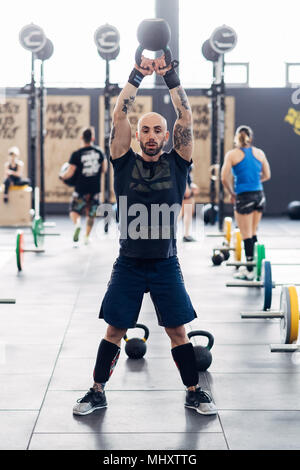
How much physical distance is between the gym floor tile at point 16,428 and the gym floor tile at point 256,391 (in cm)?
100

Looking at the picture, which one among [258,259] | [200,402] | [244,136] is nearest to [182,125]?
[200,402]

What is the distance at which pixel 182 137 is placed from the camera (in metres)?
3.78

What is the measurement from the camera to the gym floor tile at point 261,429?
3387 millimetres

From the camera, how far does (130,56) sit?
46.1ft

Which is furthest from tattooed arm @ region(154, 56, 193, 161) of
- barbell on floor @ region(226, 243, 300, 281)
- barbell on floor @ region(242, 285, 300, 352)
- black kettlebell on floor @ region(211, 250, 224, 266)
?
black kettlebell on floor @ region(211, 250, 224, 266)

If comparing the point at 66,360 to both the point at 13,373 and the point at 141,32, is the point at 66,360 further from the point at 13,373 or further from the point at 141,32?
the point at 141,32

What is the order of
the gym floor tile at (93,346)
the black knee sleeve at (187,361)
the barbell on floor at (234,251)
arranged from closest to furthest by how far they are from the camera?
the black knee sleeve at (187,361) < the gym floor tile at (93,346) < the barbell on floor at (234,251)

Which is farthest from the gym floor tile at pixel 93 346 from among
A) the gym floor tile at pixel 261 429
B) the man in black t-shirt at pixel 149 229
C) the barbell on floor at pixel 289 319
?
the gym floor tile at pixel 261 429

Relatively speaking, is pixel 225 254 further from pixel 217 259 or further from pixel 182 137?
pixel 182 137

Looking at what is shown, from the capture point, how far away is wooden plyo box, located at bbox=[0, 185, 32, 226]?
43.9ft

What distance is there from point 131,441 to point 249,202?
4534 mm

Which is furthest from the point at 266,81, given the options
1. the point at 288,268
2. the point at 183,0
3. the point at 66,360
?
the point at 66,360

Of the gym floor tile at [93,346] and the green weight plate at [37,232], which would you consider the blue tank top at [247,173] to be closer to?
the gym floor tile at [93,346]

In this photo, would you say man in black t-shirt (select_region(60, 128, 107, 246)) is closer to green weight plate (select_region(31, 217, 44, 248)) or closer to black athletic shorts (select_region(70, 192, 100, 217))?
black athletic shorts (select_region(70, 192, 100, 217))
